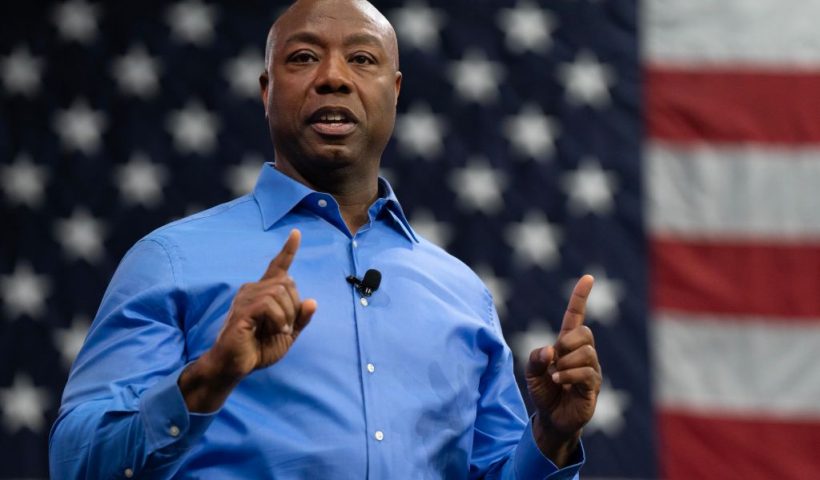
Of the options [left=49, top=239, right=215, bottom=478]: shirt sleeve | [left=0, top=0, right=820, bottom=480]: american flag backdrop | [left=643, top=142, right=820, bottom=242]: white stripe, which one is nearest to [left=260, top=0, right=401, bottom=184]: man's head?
[left=49, top=239, right=215, bottom=478]: shirt sleeve

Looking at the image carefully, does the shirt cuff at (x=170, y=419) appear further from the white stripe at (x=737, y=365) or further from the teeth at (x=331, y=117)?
the white stripe at (x=737, y=365)

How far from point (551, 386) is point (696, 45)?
2.14 m

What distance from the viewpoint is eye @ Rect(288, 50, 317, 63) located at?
6.38ft

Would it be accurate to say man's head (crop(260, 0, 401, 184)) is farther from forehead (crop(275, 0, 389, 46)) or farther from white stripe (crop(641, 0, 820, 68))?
white stripe (crop(641, 0, 820, 68))

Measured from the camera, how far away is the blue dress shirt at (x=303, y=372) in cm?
155

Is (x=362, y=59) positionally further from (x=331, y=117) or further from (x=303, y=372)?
(x=303, y=372)

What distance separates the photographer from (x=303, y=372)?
1.66m

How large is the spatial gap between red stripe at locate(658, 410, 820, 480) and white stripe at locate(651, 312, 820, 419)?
36mm

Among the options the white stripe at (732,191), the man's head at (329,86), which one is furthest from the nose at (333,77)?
the white stripe at (732,191)

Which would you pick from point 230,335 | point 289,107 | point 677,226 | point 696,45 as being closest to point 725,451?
point 677,226

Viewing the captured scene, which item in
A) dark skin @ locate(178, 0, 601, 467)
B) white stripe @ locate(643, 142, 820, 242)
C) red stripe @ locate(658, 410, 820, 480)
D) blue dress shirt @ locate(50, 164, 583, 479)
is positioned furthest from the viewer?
white stripe @ locate(643, 142, 820, 242)

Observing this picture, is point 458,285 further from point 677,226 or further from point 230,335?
point 677,226

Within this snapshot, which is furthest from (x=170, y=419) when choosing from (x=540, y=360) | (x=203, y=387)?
(x=540, y=360)

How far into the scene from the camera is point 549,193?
3.47m
